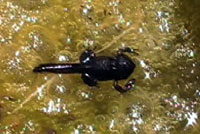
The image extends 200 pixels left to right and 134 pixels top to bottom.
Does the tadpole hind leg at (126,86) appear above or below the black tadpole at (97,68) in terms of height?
below

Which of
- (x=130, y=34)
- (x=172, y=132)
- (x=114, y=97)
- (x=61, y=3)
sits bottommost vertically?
(x=172, y=132)

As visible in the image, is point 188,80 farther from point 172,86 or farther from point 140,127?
point 140,127

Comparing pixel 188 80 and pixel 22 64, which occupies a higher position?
pixel 22 64

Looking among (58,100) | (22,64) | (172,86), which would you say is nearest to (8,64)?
(22,64)

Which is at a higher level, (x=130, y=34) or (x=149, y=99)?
(x=130, y=34)

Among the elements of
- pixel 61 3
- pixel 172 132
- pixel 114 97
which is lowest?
pixel 172 132

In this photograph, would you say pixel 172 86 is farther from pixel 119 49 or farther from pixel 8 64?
pixel 8 64

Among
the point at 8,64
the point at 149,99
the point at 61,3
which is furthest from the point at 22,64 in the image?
the point at 149,99
